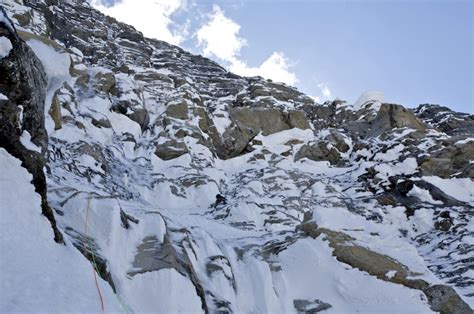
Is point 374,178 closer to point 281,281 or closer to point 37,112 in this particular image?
point 281,281

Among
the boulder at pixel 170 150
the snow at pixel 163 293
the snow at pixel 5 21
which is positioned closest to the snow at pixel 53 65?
the snow at pixel 5 21

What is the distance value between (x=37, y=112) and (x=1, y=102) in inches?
73.6

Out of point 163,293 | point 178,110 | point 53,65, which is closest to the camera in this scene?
point 163,293

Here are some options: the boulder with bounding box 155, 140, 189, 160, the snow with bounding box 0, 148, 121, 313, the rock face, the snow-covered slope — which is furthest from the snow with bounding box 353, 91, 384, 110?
the snow with bounding box 0, 148, 121, 313

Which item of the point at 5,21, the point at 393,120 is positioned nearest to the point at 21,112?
the point at 5,21

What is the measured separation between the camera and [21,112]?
10430 mm

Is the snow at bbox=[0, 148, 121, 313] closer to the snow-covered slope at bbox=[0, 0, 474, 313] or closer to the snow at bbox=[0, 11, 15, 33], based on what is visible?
the snow-covered slope at bbox=[0, 0, 474, 313]

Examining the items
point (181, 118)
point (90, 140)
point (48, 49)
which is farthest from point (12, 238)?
point (181, 118)

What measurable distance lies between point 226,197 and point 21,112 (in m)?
28.6

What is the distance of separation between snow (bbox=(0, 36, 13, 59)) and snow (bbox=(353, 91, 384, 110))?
74.8 m

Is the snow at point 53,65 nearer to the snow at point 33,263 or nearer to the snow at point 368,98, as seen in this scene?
the snow at point 33,263

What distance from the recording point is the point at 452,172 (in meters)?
41.9

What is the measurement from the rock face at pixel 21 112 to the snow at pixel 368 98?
74.0 meters

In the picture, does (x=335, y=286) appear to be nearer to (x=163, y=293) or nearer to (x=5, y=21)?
(x=163, y=293)
